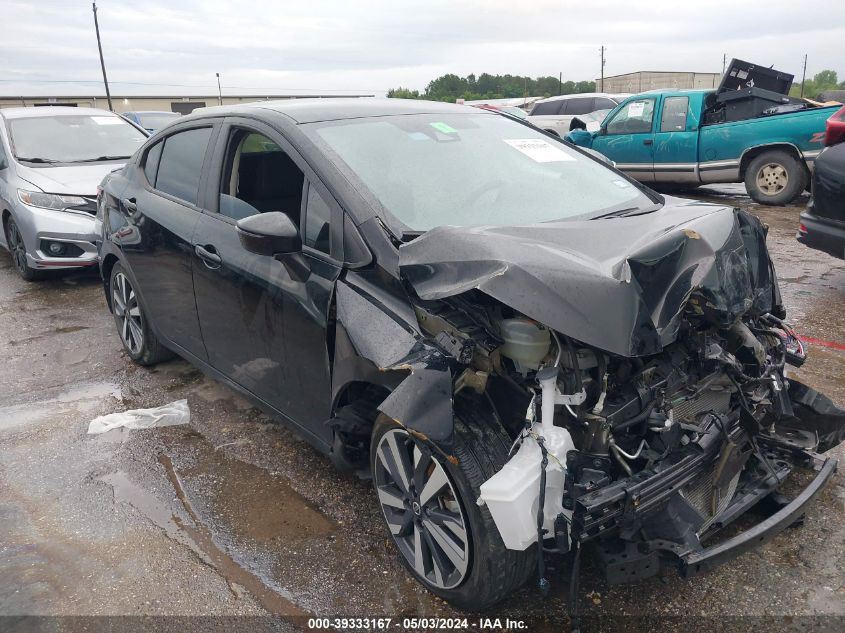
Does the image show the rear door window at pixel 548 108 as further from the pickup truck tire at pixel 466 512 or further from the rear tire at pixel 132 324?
the pickup truck tire at pixel 466 512

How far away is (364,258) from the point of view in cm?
259

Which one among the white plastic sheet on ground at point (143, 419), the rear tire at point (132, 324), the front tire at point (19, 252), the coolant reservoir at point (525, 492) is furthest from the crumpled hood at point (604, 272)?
the front tire at point (19, 252)

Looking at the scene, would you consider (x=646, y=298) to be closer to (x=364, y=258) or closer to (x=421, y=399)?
(x=421, y=399)

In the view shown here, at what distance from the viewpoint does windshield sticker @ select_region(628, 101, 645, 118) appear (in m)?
10.9

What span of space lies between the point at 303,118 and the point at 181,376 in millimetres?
2283

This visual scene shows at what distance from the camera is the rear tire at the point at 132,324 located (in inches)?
178

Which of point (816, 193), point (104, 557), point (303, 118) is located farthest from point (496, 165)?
point (816, 193)

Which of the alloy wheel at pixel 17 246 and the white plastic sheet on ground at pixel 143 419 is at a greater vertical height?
the alloy wheel at pixel 17 246

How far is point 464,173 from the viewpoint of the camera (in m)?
3.06

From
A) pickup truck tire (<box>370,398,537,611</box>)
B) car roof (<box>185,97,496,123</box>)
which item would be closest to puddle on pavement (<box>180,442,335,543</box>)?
pickup truck tire (<box>370,398,537,611</box>)

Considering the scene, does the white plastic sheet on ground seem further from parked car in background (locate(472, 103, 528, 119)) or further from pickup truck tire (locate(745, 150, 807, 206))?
pickup truck tire (locate(745, 150, 807, 206))

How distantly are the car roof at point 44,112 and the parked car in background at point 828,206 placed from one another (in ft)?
25.1

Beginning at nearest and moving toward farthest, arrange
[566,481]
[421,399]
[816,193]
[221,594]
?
[566,481] < [421,399] < [221,594] < [816,193]

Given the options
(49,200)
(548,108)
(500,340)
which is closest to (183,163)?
(500,340)
